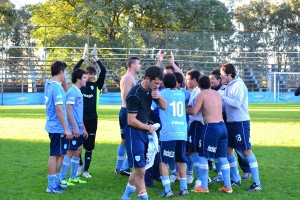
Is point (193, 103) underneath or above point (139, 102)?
underneath

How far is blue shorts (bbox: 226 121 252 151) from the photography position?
9055 mm

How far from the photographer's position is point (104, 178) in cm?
991

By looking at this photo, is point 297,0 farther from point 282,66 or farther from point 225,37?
point 225,37

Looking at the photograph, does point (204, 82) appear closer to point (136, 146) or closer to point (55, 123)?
point (136, 146)

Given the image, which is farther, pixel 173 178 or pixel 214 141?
pixel 173 178

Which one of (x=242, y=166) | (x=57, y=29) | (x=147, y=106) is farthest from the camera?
(x=57, y=29)

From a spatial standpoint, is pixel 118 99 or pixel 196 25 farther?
pixel 196 25

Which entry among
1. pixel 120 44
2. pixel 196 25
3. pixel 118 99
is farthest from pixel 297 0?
pixel 118 99

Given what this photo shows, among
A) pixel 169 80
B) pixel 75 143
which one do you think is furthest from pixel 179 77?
pixel 75 143

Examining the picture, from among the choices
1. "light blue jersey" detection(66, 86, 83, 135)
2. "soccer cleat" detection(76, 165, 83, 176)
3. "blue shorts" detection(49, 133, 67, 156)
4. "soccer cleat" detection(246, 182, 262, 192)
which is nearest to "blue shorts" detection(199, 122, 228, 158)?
"soccer cleat" detection(246, 182, 262, 192)

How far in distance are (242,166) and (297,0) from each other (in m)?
61.0

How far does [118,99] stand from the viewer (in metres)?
47.4

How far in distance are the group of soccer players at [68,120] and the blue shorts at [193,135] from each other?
174 centimetres

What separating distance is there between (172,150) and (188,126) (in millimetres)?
1143
